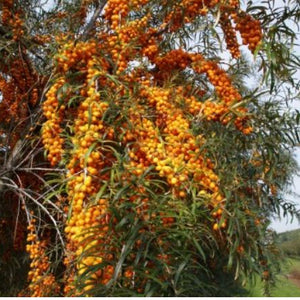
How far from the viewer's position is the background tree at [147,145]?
1152 millimetres

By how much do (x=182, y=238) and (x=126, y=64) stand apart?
39.5 inches

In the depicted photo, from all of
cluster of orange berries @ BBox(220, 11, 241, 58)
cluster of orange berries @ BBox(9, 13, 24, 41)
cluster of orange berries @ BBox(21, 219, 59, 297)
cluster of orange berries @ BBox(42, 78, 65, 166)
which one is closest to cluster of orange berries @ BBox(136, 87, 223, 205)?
cluster of orange berries @ BBox(42, 78, 65, 166)

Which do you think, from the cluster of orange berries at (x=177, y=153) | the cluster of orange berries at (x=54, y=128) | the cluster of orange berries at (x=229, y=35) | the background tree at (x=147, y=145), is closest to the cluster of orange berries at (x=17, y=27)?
the background tree at (x=147, y=145)

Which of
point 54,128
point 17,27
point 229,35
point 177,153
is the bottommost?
point 177,153

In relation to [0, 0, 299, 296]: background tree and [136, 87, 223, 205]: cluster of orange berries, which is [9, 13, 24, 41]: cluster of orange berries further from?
[136, 87, 223, 205]: cluster of orange berries

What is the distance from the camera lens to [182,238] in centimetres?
125

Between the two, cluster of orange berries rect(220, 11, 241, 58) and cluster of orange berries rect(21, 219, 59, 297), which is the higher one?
cluster of orange berries rect(220, 11, 241, 58)

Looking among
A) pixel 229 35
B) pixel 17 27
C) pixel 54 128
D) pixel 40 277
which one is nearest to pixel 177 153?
pixel 54 128

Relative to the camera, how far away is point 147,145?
61.2 inches

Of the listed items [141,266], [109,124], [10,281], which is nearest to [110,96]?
[109,124]

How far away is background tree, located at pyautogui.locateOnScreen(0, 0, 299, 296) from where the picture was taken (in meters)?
1.15

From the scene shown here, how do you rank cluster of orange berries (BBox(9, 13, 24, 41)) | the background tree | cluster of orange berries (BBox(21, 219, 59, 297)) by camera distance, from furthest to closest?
cluster of orange berries (BBox(9, 13, 24, 41)) → cluster of orange berries (BBox(21, 219, 59, 297)) → the background tree

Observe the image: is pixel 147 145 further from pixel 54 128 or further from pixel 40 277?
pixel 40 277

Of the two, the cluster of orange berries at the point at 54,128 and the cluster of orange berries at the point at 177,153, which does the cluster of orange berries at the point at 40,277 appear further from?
the cluster of orange berries at the point at 177,153
